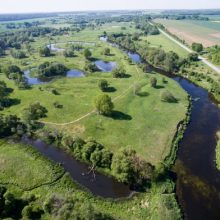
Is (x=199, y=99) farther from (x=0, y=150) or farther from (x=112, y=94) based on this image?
(x=0, y=150)

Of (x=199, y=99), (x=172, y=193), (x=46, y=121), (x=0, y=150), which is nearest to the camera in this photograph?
(x=172, y=193)

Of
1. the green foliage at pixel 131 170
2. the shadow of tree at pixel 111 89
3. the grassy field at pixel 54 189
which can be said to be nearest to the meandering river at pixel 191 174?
the green foliage at pixel 131 170

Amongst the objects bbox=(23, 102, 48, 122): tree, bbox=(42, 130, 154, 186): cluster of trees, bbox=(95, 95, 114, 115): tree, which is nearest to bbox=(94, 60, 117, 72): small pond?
bbox=(95, 95, 114, 115): tree

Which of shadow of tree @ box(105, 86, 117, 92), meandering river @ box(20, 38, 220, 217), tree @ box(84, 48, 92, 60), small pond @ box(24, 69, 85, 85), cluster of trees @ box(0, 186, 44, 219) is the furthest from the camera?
tree @ box(84, 48, 92, 60)

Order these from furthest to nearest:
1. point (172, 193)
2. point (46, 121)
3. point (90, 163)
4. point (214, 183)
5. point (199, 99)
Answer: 1. point (199, 99)
2. point (46, 121)
3. point (90, 163)
4. point (214, 183)
5. point (172, 193)

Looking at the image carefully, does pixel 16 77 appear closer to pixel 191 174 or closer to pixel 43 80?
pixel 43 80

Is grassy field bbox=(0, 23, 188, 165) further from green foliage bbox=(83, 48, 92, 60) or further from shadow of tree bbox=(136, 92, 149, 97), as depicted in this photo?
green foliage bbox=(83, 48, 92, 60)

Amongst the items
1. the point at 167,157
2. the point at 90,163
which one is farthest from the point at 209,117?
the point at 90,163
